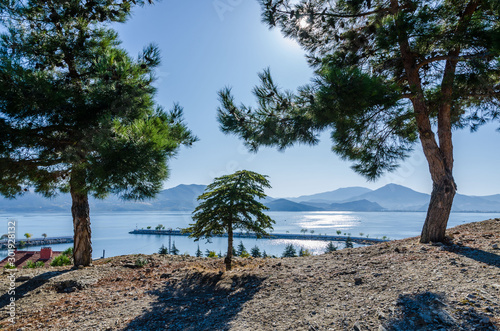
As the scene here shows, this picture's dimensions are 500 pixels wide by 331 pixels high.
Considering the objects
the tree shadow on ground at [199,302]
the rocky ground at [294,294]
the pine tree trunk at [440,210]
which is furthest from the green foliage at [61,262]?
the pine tree trunk at [440,210]

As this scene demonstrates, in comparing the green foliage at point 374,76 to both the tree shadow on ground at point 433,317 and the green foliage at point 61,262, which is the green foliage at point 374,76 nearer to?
the tree shadow on ground at point 433,317

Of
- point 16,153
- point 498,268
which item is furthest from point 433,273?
point 16,153

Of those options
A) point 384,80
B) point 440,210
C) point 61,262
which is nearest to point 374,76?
point 384,80

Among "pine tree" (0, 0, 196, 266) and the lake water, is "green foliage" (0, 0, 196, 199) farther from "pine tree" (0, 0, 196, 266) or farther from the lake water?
the lake water

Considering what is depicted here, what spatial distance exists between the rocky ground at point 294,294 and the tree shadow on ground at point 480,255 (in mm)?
12

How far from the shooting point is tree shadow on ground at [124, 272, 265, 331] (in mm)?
3051

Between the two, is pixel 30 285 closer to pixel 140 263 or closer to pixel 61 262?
pixel 140 263

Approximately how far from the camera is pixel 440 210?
485cm

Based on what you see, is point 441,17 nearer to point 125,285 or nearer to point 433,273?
point 433,273

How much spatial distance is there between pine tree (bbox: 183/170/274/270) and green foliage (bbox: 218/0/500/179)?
965 mm

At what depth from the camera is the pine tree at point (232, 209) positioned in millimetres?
5012

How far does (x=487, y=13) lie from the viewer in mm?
4637

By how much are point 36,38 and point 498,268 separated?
891 centimetres

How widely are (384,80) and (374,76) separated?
157 cm
